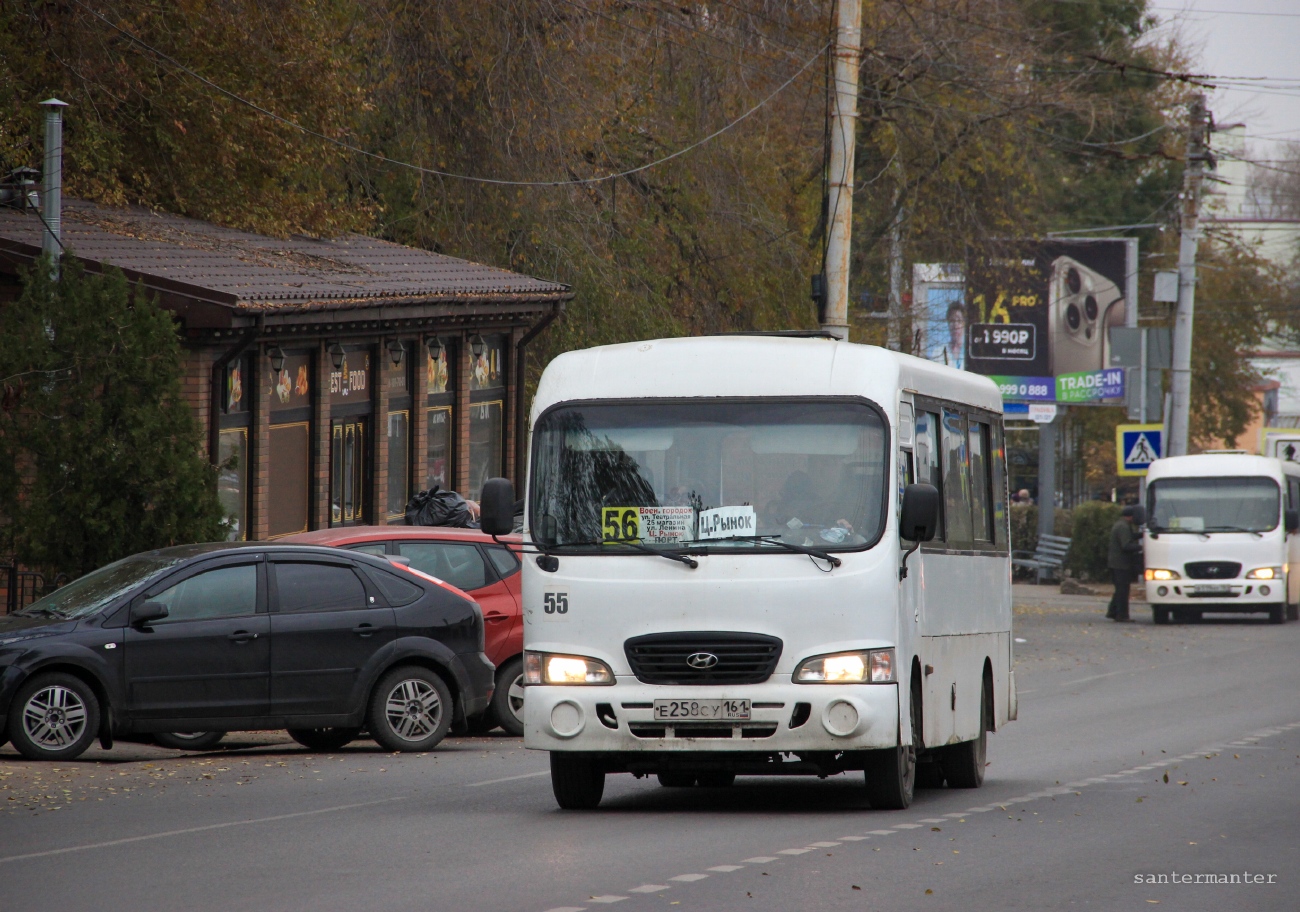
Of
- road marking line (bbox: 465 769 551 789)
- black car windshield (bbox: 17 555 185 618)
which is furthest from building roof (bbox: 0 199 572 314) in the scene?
road marking line (bbox: 465 769 551 789)

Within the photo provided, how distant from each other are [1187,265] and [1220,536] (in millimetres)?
6080

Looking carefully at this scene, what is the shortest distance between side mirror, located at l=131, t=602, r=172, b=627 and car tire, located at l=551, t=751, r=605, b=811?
3.91 metres

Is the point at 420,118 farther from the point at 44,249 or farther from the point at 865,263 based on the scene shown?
the point at 865,263

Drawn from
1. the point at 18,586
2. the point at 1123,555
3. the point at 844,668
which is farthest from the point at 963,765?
the point at 1123,555

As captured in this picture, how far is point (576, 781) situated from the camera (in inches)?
434

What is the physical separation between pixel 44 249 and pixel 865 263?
20.4m

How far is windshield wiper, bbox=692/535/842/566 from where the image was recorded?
10.3m

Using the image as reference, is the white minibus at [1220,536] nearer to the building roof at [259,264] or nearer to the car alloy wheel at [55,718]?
the building roof at [259,264]

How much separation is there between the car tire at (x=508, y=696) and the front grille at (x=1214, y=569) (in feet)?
64.4

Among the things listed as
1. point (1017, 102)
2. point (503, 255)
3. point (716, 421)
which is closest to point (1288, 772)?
point (716, 421)

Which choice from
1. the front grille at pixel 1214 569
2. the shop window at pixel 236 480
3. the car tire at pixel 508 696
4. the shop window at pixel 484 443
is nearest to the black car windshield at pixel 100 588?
the car tire at pixel 508 696

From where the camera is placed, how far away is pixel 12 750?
14516 millimetres

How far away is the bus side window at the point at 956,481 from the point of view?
12.2 m

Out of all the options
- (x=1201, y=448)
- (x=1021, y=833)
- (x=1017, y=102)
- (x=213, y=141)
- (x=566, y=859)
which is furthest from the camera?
(x=1201, y=448)
